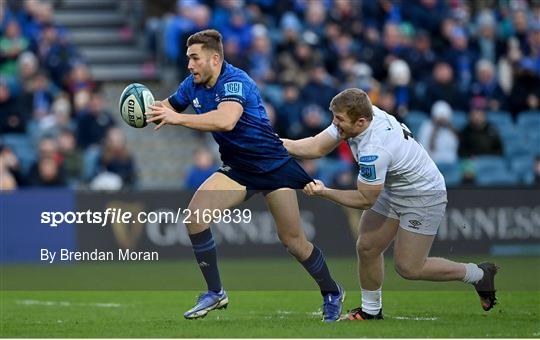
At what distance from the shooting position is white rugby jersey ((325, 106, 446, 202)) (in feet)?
34.8

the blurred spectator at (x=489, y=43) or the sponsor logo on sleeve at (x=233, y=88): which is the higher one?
the sponsor logo on sleeve at (x=233, y=88)

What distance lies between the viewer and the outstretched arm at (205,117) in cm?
1053

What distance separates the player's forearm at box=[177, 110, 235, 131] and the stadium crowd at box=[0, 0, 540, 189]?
8.58 meters

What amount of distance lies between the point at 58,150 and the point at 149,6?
5.89 m

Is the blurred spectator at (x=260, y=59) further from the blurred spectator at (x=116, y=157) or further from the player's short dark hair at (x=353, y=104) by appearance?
the player's short dark hair at (x=353, y=104)

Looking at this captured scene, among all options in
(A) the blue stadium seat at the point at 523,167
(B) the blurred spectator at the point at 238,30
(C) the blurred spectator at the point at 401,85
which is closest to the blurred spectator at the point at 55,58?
(B) the blurred spectator at the point at 238,30

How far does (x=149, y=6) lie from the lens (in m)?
24.7

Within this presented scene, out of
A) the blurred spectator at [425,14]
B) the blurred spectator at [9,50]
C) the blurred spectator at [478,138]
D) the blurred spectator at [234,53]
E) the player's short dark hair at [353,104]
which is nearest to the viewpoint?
the player's short dark hair at [353,104]

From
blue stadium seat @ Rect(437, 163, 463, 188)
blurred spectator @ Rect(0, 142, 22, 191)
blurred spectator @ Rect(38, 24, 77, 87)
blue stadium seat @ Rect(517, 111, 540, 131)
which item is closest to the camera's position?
blurred spectator @ Rect(0, 142, 22, 191)

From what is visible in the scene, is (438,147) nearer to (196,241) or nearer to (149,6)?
(149,6)

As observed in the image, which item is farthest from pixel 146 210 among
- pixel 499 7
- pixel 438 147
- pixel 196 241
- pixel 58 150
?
pixel 499 7

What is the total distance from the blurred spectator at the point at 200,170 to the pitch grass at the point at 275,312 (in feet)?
8.59

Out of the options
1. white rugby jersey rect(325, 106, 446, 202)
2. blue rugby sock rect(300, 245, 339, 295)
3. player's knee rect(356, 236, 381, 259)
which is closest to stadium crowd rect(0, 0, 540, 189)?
blue rugby sock rect(300, 245, 339, 295)

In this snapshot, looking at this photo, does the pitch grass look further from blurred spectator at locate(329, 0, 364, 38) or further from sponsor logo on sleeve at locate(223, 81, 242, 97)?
blurred spectator at locate(329, 0, 364, 38)
